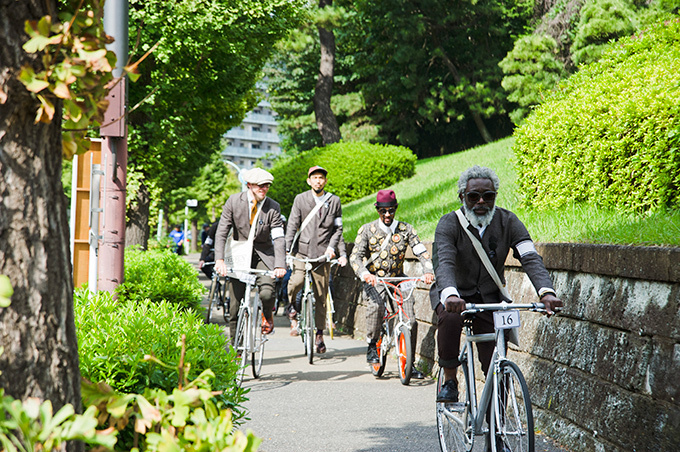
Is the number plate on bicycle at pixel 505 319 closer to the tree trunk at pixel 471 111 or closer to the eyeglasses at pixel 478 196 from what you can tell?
the eyeglasses at pixel 478 196

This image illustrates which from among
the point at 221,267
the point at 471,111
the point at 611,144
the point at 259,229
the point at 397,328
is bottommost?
the point at 397,328

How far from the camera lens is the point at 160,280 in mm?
9711

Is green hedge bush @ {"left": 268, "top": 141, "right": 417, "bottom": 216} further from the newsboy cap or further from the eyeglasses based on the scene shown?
the eyeglasses

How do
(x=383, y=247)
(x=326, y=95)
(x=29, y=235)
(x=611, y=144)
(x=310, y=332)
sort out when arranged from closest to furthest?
(x=29, y=235), (x=611, y=144), (x=383, y=247), (x=310, y=332), (x=326, y=95)

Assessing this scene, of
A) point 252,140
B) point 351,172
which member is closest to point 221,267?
point 351,172

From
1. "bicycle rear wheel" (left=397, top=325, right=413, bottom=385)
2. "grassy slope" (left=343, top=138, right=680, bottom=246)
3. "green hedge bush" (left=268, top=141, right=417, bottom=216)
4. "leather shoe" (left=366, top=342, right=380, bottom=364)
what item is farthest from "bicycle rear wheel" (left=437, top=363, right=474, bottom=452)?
"green hedge bush" (left=268, top=141, right=417, bottom=216)

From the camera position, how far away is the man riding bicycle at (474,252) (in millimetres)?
4344

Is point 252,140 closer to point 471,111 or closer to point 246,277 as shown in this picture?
point 471,111

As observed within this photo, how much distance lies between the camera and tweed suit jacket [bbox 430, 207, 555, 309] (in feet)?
14.1

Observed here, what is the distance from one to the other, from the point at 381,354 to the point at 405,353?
0.44 meters

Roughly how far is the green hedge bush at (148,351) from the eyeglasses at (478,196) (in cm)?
172

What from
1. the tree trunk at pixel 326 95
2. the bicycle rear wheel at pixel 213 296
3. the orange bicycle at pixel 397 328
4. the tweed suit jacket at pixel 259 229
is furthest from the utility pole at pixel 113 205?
the tree trunk at pixel 326 95

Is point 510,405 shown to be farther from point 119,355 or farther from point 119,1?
point 119,1

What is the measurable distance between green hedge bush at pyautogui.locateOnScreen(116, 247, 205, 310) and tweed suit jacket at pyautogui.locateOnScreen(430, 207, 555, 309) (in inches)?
192
